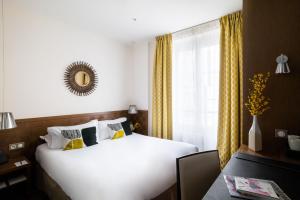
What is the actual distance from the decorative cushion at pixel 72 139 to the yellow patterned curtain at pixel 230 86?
220 centimetres

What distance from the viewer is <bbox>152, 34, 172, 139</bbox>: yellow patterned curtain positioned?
133 inches

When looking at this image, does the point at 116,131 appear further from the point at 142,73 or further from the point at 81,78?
the point at 142,73

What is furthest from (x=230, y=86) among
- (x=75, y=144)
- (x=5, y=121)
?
(x=5, y=121)

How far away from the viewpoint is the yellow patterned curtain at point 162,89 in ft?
11.1

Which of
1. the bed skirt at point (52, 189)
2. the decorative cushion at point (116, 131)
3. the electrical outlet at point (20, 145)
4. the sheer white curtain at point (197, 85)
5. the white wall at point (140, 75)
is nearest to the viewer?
Answer: the bed skirt at point (52, 189)

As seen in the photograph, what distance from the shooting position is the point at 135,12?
8.32 ft

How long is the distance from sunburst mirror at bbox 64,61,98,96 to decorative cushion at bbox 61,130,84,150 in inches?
32.7

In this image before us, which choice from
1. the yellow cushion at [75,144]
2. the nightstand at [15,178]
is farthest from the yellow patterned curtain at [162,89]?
the nightstand at [15,178]

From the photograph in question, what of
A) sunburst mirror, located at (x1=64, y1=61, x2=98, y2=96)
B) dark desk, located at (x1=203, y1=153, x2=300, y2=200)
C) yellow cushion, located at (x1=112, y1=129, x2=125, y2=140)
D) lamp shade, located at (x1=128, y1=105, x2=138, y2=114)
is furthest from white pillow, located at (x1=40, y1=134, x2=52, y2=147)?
dark desk, located at (x1=203, y1=153, x2=300, y2=200)

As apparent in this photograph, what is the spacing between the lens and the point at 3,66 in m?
2.27

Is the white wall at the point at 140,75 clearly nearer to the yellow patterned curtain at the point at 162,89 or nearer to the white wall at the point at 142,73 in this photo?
the white wall at the point at 142,73

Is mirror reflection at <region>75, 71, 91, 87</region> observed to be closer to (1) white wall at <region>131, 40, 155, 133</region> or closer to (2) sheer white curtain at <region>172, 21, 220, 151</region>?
(1) white wall at <region>131, 40, 155, 133</region>

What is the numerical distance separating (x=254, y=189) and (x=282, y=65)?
1133 millimetres

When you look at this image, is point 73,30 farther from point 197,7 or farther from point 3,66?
point 197,7
